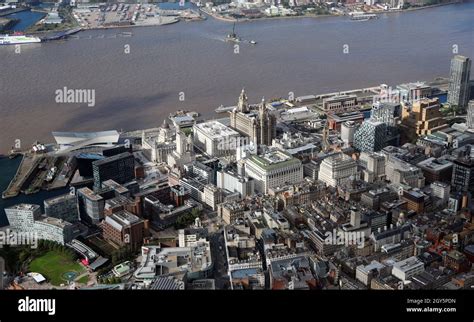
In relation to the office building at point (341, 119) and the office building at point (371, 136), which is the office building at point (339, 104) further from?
the office building at point (371, 136)

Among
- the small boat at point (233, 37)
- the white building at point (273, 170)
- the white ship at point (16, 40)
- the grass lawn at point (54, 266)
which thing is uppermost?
the white ship at point (16, 40)

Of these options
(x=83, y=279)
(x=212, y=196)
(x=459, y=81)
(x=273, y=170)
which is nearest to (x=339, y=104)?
(x=459, y=81)

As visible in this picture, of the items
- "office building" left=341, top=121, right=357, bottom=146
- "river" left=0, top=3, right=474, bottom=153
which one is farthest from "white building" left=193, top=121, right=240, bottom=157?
"office building" left=341, top=121, right=357, bottom=146

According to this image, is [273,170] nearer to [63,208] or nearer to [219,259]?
[219,259]

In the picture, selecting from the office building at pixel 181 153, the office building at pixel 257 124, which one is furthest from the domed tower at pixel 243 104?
the office building at pixel 181 153

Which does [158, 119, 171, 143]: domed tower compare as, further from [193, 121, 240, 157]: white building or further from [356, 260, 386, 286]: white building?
[356, 260, 386, 286]: white building
